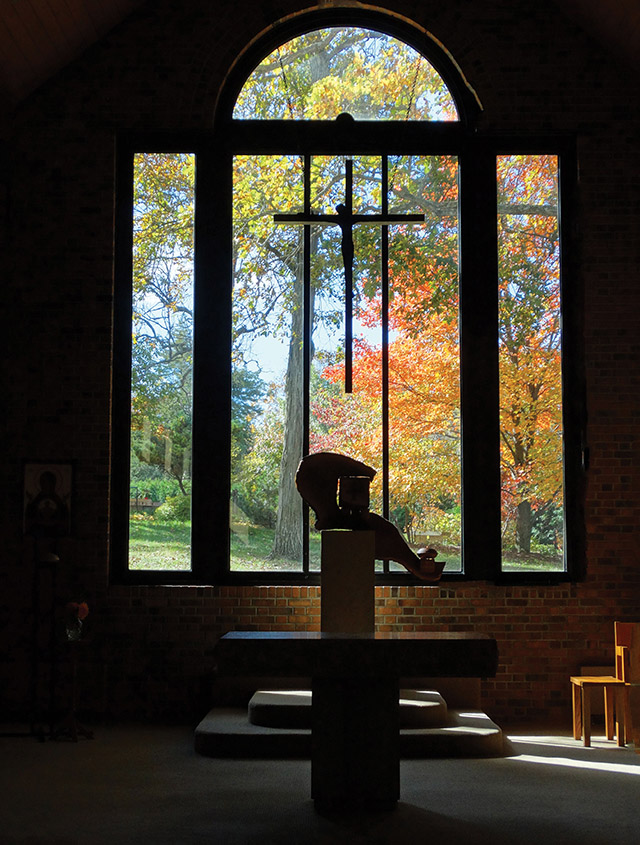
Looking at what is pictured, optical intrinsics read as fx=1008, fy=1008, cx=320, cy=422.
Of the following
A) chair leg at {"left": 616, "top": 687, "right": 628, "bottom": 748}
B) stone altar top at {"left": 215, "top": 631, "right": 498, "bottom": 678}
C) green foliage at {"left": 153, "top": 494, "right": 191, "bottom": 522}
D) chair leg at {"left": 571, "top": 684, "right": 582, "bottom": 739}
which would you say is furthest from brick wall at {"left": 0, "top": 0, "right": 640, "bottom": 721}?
stone altar top at {"left": 215, "top": 631, "right": 498, "bottom": 678}

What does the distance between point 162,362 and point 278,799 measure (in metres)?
3.65

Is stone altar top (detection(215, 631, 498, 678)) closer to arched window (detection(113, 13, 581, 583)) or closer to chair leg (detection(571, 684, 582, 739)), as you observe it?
chair leg (detection(571, 684, 582, 739))

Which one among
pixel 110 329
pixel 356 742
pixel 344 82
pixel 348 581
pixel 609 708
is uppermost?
pixel 344 82

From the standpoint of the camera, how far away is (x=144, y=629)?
24.0ft

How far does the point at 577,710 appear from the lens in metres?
6.88

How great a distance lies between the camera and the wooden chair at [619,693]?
6551mm

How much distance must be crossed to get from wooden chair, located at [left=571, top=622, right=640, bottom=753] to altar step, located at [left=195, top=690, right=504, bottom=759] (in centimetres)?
68

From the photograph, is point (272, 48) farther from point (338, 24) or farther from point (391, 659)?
point (391, 659)

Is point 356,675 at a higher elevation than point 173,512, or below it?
below

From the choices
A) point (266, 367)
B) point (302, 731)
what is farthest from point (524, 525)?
point (302, 731)

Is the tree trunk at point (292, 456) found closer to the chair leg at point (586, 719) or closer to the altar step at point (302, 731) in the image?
the altar step at point (302, 731)

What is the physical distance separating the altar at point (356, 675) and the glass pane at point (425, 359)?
2683mm

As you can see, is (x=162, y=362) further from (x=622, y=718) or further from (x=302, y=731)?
(x=622, y=718)

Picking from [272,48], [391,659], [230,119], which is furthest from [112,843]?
[272,48]
